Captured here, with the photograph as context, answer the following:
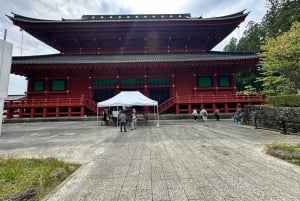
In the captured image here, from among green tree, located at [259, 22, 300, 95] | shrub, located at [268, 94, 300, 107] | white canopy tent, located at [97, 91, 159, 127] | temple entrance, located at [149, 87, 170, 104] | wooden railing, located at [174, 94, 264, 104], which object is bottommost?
shrub, located at [268, 94, 300, 107]

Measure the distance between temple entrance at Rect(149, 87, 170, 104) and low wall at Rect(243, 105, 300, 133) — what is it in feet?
33.0

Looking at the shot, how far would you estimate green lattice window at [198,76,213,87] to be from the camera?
2194cm

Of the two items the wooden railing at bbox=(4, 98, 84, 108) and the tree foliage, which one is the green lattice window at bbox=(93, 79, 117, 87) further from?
the tree foliage

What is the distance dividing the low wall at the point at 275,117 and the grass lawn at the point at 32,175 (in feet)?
36.4

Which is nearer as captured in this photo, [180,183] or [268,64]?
[180,183]

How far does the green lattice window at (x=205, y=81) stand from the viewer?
2194cm

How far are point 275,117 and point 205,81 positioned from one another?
11399mm

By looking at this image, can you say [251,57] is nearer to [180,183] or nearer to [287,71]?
[287,71]

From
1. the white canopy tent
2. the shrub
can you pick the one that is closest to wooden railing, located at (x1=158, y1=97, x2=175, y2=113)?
the white canopy tent

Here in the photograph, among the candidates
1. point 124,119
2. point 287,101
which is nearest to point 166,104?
point 124,119

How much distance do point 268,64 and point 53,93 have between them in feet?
86.5

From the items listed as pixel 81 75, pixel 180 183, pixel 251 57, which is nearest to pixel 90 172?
pixel 180 183

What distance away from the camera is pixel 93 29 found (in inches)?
859

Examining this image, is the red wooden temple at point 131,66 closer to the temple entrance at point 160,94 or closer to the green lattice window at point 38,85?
the temple entrance at point 160,94
